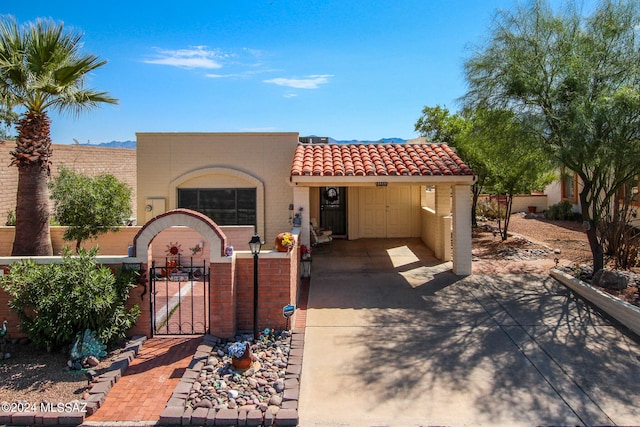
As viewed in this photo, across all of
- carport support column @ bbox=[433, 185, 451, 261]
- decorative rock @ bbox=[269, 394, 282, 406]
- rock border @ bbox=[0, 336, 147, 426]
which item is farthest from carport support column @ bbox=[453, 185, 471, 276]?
rock border @ bbox=[0, 336, 147, 426]

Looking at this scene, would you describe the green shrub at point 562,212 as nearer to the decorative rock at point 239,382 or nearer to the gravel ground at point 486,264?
the gravel ground at point 486,264

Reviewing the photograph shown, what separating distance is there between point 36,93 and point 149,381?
7.11 m

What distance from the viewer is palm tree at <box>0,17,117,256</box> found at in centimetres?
Result: 945

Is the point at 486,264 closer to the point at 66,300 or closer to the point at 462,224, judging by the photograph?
the point at 462,224

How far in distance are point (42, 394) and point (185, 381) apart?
189 cm

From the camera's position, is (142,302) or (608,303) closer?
(142,302)

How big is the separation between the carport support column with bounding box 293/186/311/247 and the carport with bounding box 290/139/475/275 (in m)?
0.03

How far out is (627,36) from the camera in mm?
9961

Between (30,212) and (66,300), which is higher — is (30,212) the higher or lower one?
the higher one

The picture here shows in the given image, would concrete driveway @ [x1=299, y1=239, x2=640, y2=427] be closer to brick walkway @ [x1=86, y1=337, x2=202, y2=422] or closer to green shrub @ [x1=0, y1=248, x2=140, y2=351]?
brick walkway @ [x1=86, y1=337, x2=202, y2=422]

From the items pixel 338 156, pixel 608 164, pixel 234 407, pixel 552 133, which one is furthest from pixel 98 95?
pixel 608 164

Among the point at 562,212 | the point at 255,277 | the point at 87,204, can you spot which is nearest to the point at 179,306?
the point at 255,277

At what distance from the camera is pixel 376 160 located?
1284cm

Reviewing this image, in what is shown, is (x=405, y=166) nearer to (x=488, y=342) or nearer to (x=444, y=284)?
(x=444, y=284)
